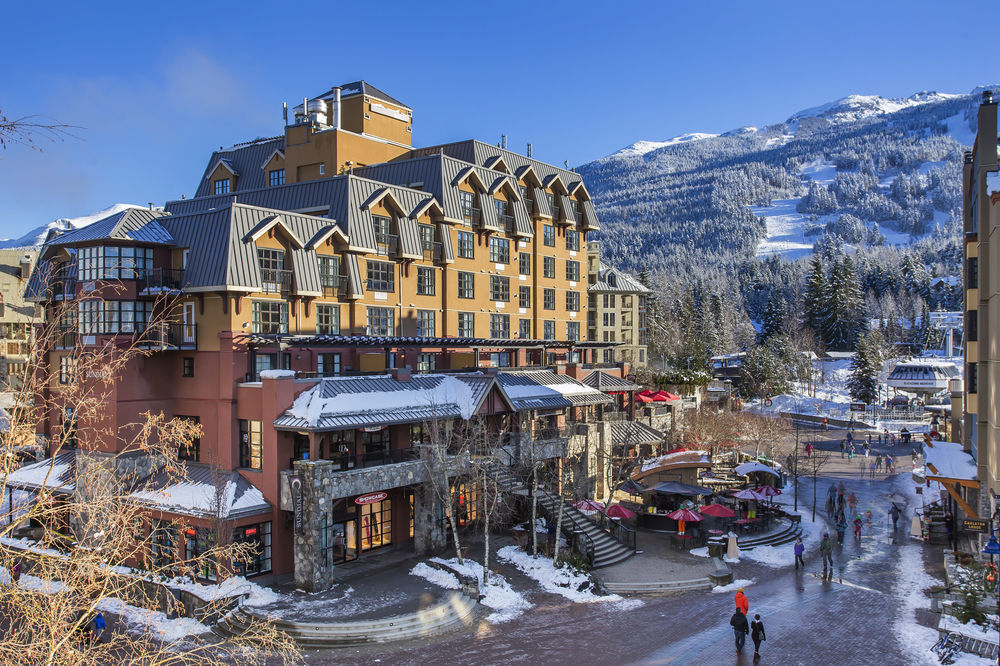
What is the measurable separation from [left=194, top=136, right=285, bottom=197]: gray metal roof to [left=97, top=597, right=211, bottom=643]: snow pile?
31.6 m

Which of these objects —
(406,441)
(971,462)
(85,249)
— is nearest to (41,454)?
(85,249)

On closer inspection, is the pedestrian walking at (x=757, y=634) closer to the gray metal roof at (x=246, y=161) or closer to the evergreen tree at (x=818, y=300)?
the gray metal roof at (x=246, y=161)

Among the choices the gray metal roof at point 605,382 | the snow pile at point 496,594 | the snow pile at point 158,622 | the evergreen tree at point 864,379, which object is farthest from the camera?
the evergreen tree at point 864,379

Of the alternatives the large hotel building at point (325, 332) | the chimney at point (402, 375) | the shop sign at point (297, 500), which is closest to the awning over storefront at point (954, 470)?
the large hotel building at point (325, 332)

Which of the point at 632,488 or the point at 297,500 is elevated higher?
the point at 297,500

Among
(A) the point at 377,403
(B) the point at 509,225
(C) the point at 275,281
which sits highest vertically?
(B) the point at 509,225

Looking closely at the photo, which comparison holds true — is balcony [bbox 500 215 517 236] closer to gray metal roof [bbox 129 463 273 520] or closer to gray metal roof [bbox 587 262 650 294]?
gray metal roof [bbox 129 463 273 520]

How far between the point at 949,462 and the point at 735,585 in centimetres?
1251

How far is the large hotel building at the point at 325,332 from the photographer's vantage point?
107ft

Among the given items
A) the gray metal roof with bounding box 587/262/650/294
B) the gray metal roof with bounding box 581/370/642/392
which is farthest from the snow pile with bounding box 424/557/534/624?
the gray metal roof with bounding box 587/262/650/294

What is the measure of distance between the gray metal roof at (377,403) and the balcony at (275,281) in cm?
490

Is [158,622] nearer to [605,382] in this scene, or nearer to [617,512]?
[617,512]

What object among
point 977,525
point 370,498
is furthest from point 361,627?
point 977,525

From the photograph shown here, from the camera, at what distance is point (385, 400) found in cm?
3553
